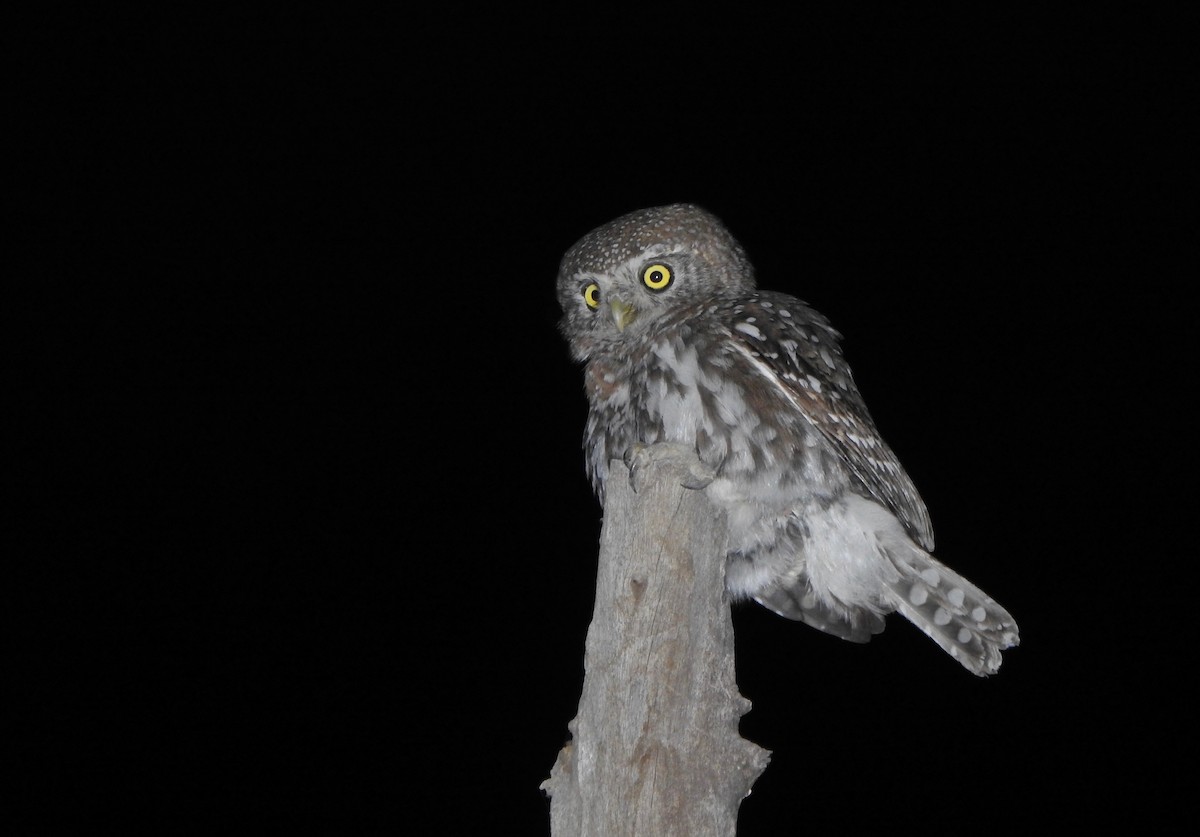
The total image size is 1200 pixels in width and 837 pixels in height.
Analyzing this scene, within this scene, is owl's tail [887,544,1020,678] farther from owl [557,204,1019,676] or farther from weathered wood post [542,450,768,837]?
weathered wood post [542,450,768,837]

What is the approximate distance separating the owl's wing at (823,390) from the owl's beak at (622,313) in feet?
0.94

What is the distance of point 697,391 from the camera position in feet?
8.93

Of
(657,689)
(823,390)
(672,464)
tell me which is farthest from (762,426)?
(657,689)

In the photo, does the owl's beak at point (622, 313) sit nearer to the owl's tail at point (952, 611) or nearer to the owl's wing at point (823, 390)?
the owl's wing at point (823, 390)

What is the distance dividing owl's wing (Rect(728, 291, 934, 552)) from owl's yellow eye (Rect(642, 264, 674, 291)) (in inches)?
8.9

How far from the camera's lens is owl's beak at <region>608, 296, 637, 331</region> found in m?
2.95

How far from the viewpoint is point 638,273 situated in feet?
9.93

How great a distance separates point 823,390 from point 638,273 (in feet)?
1.98

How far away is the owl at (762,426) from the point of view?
272 centimetres

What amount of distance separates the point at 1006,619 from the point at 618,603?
110 cm

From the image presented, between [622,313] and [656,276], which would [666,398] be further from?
[656,276]

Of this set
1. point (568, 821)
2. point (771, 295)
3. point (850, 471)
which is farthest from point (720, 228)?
point (568, 821)

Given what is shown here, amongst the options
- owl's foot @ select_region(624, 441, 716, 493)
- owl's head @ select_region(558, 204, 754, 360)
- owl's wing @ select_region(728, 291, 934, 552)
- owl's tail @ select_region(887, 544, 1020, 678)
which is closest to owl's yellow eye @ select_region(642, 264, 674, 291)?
owl's head @ select_region(558, 204, 754, 360)

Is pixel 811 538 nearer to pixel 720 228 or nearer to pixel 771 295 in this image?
pixel 771 295
